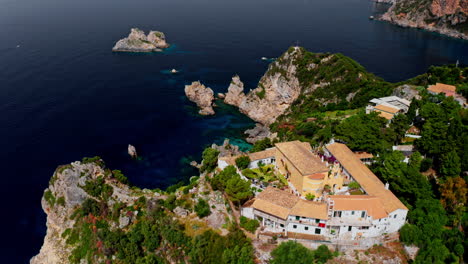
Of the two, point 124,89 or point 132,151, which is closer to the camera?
point 132,151

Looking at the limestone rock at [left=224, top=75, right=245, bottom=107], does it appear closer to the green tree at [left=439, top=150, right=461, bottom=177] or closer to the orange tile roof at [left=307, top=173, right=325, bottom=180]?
the orange tile roof at [left=307, top=173, right=325, bottom=180]

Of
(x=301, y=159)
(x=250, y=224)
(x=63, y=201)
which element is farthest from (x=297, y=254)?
(x=63, y=201)

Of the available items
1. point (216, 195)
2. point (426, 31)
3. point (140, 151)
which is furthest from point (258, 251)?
point (426, 31)

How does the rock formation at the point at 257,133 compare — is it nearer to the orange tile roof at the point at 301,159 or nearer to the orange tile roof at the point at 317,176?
the orange tile roof at the point at 301,159

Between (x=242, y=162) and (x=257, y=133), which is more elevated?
(x=242, y=162)

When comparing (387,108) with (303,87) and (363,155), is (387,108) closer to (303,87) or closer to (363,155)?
(363,155)

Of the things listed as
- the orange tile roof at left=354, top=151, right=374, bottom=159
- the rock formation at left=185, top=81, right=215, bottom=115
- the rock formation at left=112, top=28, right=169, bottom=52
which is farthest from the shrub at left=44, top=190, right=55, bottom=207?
the rock formation at left=112, top=28, right=169, bottom=52

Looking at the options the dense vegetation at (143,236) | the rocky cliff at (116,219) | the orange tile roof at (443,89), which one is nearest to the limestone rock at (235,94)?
the rocky cliff at (116,219)
